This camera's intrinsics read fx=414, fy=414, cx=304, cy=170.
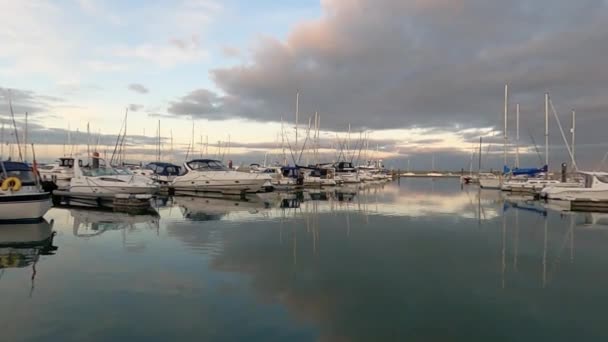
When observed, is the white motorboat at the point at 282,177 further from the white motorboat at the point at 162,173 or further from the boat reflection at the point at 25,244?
the boat reflection at the point at 25,244

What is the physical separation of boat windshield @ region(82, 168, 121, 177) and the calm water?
8217 mm

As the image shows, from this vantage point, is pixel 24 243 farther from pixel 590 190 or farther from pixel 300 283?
pixel 590 190

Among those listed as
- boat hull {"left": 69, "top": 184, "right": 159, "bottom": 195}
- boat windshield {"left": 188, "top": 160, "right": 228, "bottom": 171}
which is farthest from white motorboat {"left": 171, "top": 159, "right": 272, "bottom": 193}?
boat hull {"left": 69, "top": 184, "right": 159, "bottom": 195}

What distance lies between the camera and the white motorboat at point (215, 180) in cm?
3039

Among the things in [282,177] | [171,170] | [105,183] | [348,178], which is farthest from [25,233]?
[348,178]

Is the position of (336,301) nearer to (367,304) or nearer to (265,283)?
(367,304)

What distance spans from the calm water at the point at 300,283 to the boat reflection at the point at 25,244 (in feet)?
0.17

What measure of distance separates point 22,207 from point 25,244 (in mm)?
3797

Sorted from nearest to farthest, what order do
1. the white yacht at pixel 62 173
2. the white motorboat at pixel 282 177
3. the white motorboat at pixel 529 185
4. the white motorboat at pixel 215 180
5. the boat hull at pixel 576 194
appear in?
the boat hull at pixel 576 194
the white motorboat at pixel 215 180
the white yacht at pixel 62 173
the white motorboat at pixel 529 185
the white motorboat at pixel 282 177

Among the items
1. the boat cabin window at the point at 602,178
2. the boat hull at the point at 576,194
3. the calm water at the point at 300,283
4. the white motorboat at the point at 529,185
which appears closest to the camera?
the calm water at the point at 300,283

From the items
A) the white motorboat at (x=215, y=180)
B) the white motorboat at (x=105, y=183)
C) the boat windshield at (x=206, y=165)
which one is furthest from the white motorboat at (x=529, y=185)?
the white motorboat at (x=105, y=183)

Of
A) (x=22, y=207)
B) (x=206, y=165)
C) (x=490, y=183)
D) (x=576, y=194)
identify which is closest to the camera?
(x=22, y=207)

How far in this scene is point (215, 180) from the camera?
30.7 metres

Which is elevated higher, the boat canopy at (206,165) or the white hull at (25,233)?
Answer: the boat canopy at (206,165)
